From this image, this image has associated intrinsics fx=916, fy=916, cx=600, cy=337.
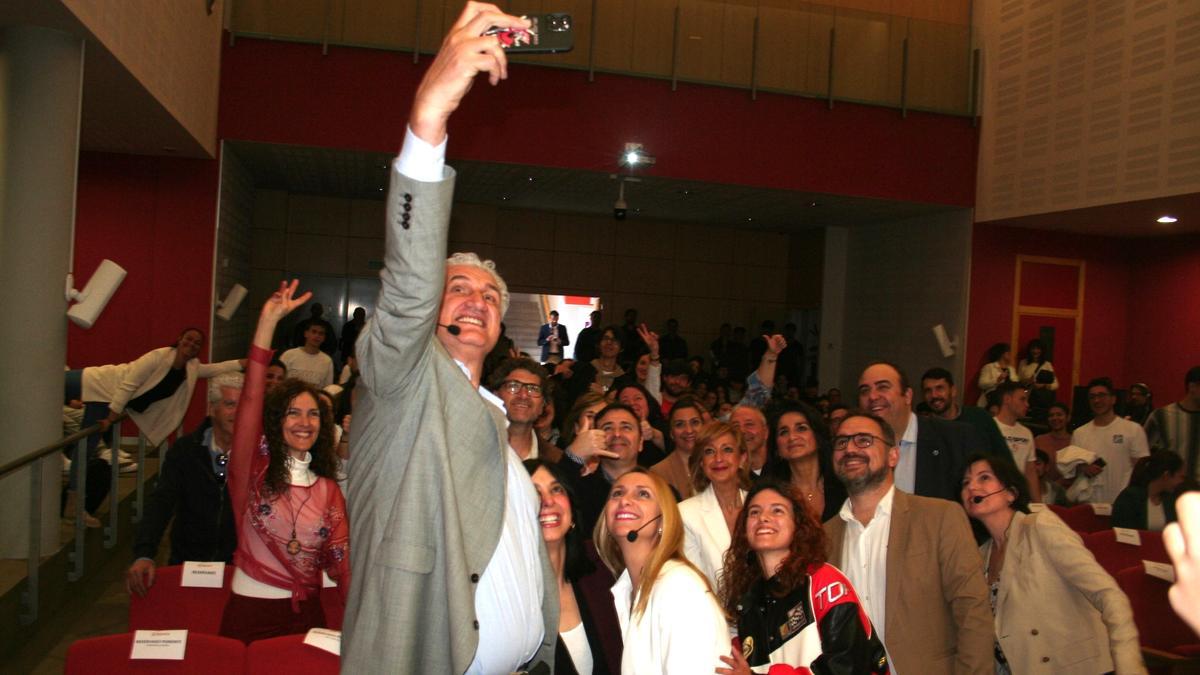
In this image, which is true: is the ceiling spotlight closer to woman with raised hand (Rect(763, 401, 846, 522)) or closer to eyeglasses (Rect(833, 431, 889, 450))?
woman with raised hand (Rect(763, 401, 846, 522))

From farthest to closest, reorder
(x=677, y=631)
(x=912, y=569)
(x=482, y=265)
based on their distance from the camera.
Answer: (x=912, y=569)
(x=677, y=631)
(x=482, y=265)

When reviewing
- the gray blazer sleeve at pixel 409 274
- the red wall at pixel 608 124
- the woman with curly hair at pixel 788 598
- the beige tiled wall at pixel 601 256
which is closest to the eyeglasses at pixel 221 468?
the woman with curly hair at pixel 788 598

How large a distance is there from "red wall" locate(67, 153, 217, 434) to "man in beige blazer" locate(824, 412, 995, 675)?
8.06 meters

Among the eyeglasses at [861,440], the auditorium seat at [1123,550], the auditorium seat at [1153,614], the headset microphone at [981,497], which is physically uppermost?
the eyeglasses at [861,440]

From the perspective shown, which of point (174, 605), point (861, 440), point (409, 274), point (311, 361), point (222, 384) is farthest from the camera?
point (311, 361)

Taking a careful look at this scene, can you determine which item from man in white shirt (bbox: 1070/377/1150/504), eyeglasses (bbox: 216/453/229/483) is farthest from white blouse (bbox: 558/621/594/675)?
man in white shirt (bbox: 1070/377/1150/504)

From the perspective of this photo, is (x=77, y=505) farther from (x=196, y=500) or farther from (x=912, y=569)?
(x=912, y=569)

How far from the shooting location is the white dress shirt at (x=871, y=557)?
3.00 meters

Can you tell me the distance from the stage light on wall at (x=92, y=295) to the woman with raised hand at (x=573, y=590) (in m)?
3.64

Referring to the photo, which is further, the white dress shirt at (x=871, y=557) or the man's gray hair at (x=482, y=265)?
the white dress shirt at (x=871, y=557)

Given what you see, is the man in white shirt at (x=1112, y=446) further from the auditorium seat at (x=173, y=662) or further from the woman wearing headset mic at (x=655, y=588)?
the auditorium seat at (x=173, y=662)

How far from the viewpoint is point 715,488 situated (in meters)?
3.67

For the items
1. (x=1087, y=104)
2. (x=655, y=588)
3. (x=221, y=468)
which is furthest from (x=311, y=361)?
(x=1087, y=104)

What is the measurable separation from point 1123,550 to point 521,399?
3.26m
